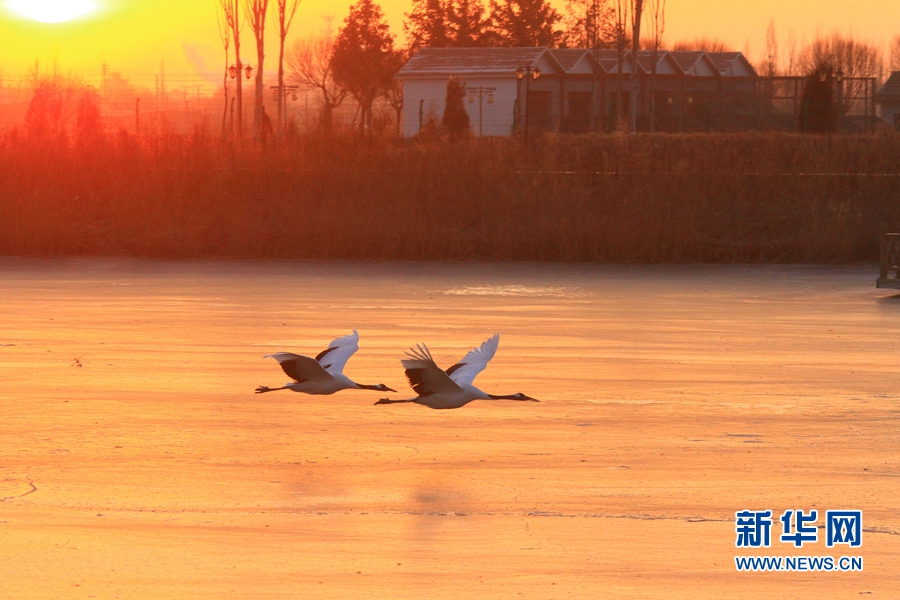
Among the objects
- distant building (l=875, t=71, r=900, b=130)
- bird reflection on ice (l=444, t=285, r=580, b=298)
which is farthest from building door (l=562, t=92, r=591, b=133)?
bird reflection on ice (l=444, t=285, r=580, b=298)

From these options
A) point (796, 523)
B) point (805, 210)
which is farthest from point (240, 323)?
point (805, 210)

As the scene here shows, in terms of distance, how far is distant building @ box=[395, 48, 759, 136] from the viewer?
6150 cm

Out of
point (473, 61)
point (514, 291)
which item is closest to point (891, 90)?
point (473, 61)

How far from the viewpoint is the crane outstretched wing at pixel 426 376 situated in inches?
310

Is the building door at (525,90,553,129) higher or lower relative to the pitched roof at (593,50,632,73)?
lower

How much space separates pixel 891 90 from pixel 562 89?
77.5 feet

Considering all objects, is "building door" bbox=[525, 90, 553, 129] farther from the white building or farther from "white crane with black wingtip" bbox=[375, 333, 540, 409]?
"white crane with black wingtip" bbox=[375, 333, 540, 409]

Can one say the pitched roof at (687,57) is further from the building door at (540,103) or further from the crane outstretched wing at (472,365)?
the crane outstretched wing at (472,365)

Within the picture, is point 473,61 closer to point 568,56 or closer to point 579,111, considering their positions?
point 579,111

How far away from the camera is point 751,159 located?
31.4 meters

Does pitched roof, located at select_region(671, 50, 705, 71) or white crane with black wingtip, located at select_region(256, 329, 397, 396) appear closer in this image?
white crane with black wingtip, located at select_region(256, 329, 397, 396)

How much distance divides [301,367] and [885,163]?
24501 mm

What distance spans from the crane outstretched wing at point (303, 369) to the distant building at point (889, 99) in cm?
6943

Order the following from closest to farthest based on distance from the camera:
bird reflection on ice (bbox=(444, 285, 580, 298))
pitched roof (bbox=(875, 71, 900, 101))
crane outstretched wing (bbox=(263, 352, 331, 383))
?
crane outstretched wing (bbox=(263, 352, 331, 383)) → bird reflection on ice (bbox=(444, 285, 580, 298)) → pitched roof (bbox=(875, 71, 900, 101))
